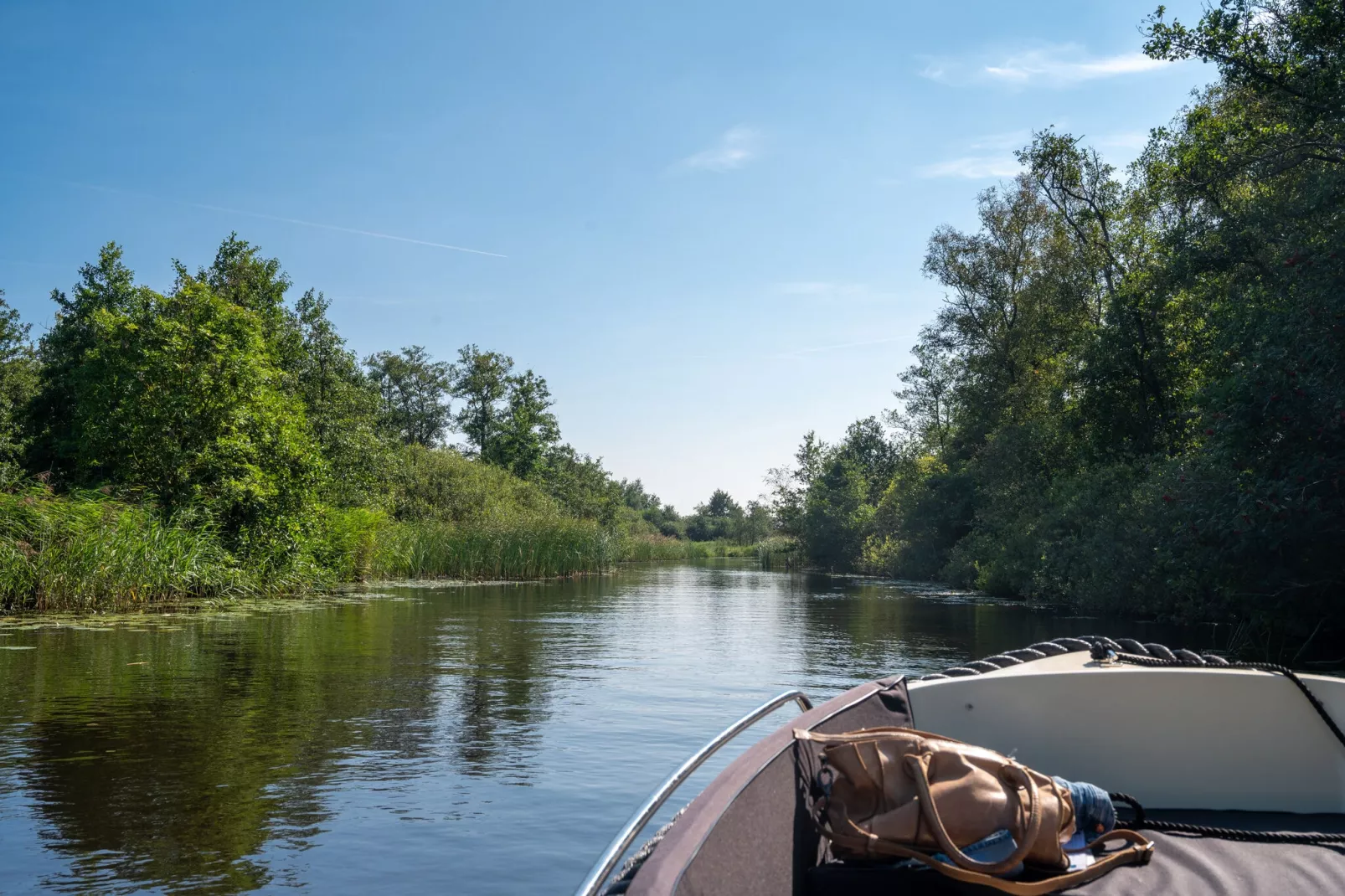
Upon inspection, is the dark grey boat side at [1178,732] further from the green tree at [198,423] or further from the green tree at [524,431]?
the green tree at [524,431]

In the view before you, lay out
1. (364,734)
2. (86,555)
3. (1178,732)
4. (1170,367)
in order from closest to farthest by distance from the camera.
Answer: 1. (1178,732)
2. (364,734)
3. (86,555)
4. (1170,367)

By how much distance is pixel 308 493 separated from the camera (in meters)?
21.3

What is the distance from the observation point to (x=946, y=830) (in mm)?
2457

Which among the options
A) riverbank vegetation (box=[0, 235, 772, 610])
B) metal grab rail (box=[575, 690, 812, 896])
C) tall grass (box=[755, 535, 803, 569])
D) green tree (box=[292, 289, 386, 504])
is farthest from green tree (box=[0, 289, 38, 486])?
tall grass (box=[755, 535, 803, 569])

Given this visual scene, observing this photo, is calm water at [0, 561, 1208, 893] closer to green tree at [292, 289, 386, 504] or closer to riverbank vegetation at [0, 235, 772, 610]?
riverbank vegetation at [0, 235, 772, 610]

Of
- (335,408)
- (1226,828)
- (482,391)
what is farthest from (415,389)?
(1226,828)

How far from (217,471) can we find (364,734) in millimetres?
14341

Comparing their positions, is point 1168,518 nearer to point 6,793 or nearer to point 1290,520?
point 1290,520

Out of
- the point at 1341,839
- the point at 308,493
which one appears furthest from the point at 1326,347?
the point at 308,493

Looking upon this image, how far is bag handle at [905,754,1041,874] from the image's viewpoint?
239 centimetres

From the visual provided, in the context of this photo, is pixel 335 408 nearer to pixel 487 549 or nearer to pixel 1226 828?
pixel 487 549

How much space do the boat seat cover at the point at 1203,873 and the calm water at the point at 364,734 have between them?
2271 mm

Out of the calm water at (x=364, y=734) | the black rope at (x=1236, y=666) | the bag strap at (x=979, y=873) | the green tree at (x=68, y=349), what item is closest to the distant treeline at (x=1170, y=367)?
the calm water at (x=364, y=734)

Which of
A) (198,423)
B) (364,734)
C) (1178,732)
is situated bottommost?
(364,734)
